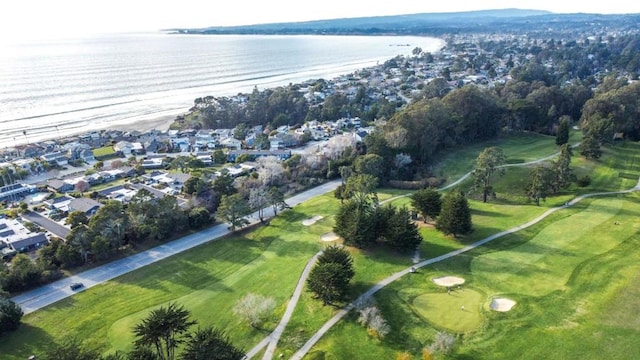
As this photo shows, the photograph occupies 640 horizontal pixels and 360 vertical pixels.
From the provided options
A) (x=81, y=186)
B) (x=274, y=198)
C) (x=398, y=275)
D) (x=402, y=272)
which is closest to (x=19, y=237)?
(x=81, y=186)

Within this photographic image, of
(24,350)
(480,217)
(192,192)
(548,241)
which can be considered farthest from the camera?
(192,192)

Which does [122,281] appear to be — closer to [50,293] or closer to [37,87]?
[50,293]

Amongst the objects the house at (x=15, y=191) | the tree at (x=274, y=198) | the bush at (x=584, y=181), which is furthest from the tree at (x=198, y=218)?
the bush at (x=584, y=181)

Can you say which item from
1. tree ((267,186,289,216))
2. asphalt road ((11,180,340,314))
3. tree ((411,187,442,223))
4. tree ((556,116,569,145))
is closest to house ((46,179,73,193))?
asphalt road ((11,180,340,314))

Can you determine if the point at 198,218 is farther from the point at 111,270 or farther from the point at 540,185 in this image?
the point at 540,185

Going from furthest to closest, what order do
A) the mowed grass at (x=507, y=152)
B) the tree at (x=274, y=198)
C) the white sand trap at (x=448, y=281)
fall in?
the mowed grass at (x=507, y=152) < the tree at (x=274, y=198) < the white sand trap at (x=448, y=281)

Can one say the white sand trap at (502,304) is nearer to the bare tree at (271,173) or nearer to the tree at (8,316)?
the tree at (8,316)

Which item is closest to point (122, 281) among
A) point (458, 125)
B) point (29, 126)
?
point (458, 125)
